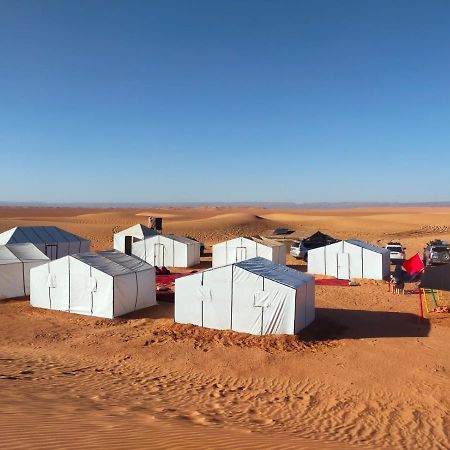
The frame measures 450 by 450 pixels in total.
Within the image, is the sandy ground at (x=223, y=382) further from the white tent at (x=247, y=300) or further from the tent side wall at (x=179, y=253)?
the tent side wall at (x=179, y=253)

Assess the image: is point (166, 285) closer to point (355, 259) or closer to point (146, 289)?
point (146, 289)

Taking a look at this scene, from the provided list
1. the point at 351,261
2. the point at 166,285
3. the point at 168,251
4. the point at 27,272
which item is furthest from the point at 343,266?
the point at 27,272

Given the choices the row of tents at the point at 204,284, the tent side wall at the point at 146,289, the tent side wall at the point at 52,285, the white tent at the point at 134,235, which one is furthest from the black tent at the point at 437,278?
the white tent at the point at 134,235

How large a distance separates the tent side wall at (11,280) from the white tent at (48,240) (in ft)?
26.7

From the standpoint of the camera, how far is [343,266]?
31516mm

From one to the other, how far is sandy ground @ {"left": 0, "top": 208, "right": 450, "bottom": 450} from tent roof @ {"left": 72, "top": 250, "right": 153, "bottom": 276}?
206 centimetres

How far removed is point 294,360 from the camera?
1520 cm

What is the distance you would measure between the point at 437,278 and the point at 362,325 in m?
5.70

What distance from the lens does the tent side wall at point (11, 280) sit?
24531 mm

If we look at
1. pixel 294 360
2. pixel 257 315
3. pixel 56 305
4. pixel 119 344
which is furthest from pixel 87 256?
pixel 294 360

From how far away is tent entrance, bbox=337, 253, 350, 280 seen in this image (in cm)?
3134

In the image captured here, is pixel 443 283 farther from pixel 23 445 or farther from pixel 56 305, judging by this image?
pixel 23 445

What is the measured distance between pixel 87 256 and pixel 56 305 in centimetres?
262

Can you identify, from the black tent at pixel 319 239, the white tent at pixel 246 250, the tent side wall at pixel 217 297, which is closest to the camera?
the tent side wall at pixel 217 297
